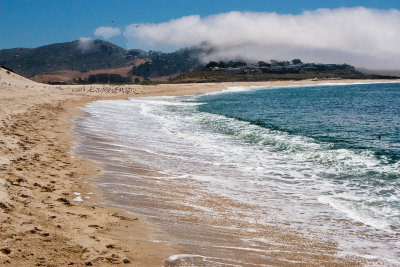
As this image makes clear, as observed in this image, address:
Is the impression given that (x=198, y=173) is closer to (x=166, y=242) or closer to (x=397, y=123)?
(x=166, y=242)

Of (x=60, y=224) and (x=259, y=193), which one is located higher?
(x=60, y=224)

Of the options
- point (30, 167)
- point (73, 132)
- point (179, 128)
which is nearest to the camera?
point (30, 167)

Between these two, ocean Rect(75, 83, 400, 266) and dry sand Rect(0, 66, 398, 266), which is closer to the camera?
dry sand Rect(0, 66, 398, 266)

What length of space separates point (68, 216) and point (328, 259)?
14.8ft

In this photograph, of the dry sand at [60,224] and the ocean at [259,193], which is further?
the ocean at [259,193]

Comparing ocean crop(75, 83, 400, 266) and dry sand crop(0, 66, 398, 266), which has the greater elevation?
dry sand crop(0, 66, 398, 266)

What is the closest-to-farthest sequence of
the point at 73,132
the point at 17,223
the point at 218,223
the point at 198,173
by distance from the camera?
the point at 17,223, the point at 218,223, the point at 198,173, the point at 73,132

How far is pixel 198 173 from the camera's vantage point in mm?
11047

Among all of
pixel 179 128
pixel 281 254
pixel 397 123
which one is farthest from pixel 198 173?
pixel 397 123

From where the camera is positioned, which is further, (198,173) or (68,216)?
(198,173)

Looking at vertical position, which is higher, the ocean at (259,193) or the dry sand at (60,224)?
the dry sand at (60,224)

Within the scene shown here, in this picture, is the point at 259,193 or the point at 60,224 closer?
the point at 60,224

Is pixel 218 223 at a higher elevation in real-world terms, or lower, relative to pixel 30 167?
lower

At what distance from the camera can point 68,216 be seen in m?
6.50
